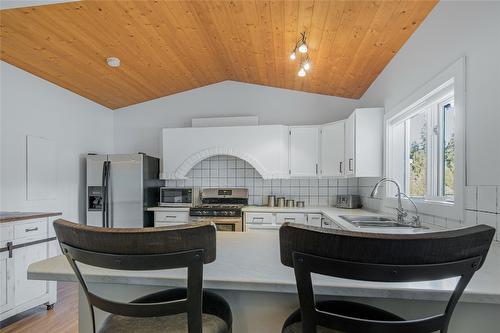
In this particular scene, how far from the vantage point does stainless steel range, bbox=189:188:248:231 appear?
11.8ft

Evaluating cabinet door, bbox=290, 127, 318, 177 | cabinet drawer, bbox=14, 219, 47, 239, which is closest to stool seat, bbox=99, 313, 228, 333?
cabinet drawer, bbox=14, 219, 47, 239

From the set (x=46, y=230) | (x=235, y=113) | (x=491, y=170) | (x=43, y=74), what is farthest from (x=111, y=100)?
(x=491, y=170)

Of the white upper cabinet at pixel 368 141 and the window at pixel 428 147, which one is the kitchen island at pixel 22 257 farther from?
the window at pixel 428 147

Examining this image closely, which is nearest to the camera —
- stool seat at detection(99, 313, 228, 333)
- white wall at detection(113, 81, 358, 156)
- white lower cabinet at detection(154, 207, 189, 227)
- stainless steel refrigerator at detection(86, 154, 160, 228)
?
stool seat at detection(99, 313, 228, 333)

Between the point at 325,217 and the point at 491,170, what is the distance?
196 centimetres

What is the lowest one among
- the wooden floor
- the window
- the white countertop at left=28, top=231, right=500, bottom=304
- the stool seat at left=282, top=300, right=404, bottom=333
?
the wooden floor

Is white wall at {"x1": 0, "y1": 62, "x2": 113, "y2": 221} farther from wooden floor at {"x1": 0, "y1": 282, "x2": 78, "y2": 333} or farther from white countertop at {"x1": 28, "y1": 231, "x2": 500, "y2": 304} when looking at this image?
white countertop at {"x1": 28, "y1": 231, "x2": 500, "y2": 304}

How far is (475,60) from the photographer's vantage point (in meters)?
1.55

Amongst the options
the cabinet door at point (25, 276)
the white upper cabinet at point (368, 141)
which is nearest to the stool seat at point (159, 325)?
the cabinet door at point (25, 276)

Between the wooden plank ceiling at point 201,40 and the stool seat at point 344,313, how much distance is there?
203 centimetres

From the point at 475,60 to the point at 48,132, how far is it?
4118 millimetres

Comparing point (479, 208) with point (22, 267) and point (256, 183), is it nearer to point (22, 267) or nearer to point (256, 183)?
point (256, 183)

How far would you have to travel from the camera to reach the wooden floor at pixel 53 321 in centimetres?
230

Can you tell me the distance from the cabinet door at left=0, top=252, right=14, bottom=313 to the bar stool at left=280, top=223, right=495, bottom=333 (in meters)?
2.78
